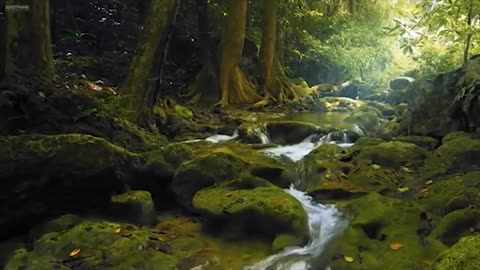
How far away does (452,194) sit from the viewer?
17.8 feet

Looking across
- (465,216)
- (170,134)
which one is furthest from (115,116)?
(465,216)

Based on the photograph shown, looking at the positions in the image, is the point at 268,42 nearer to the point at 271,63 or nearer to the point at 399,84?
the point at 271,63

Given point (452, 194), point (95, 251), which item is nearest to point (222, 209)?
point (95, 251)

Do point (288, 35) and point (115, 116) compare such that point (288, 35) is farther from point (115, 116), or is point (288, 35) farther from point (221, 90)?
point (115, 116)

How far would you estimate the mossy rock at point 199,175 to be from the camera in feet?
19.9

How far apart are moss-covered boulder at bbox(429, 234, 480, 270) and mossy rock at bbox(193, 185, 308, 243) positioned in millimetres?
1969

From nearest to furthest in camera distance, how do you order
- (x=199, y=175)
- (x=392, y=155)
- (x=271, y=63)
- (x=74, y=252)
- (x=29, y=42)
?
(x=74, y=252) → (x=199, y=175) → (x=392, y=155) → (x=29, y=42) → (x=271, y=63)

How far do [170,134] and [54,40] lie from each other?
579 centimetres

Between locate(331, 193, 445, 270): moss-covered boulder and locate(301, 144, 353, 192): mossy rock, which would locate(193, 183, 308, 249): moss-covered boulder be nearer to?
locate(331, 193, 445, 270): moss-covered boulder

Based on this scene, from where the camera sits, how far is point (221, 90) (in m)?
14.7

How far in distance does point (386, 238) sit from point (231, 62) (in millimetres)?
10674

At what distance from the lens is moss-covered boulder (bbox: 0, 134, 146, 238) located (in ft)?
16.6

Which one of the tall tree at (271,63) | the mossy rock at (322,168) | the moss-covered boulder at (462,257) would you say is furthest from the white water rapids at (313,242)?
the tall tree at (271,63)

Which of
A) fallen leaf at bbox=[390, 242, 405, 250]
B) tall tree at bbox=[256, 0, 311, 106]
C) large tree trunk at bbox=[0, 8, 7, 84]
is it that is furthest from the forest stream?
tall tree at bbox=[256, 0, 311, 106]
